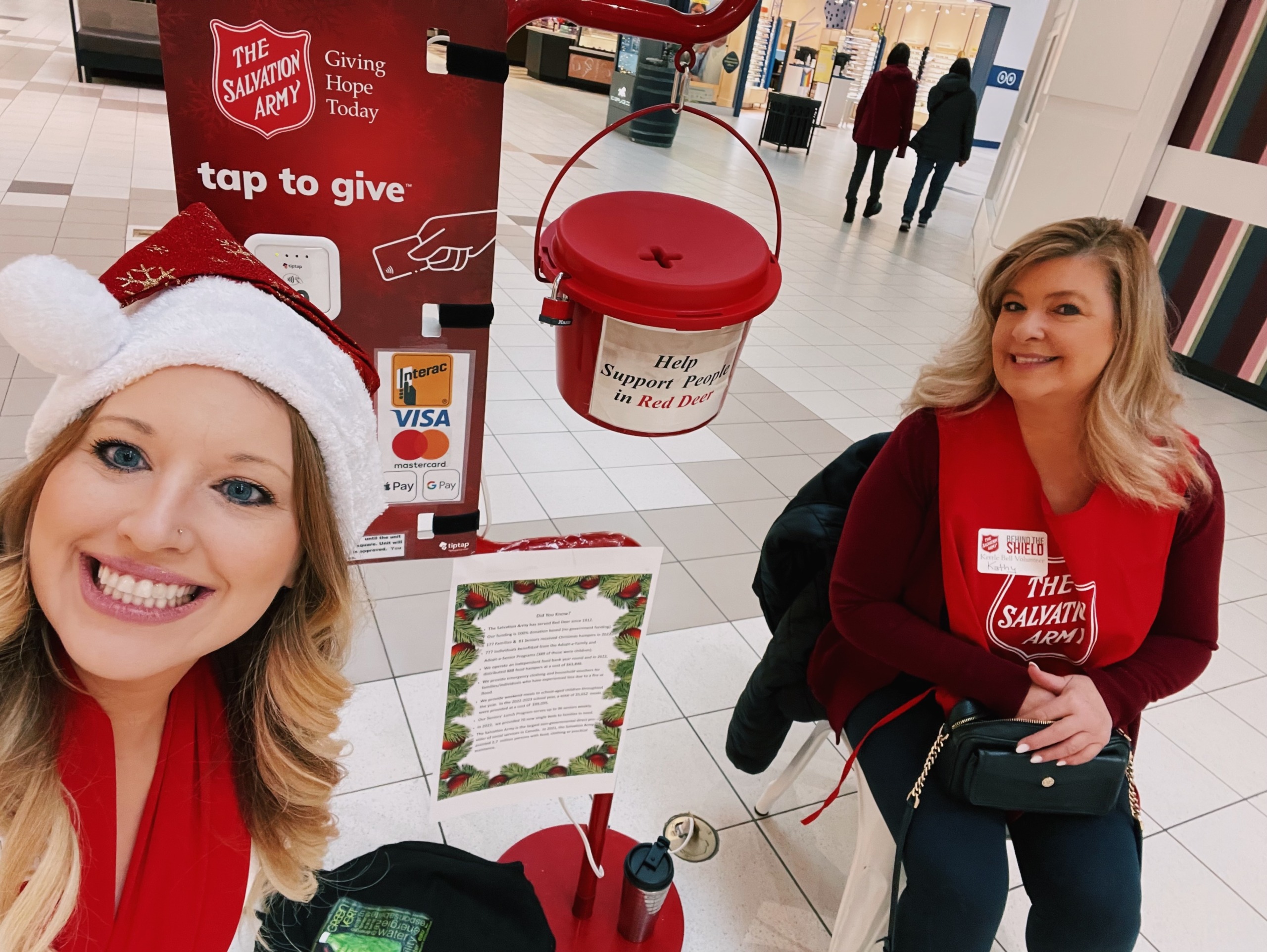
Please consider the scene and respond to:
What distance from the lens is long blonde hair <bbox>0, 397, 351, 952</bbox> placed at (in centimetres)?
81

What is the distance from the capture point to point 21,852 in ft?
2.66

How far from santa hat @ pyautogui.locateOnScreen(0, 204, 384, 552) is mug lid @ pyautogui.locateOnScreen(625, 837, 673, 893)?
880 mm

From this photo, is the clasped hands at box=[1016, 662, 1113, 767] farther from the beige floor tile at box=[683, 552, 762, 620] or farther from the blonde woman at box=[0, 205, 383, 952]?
the beige floor tile at box=[683, 552, 762, 620]

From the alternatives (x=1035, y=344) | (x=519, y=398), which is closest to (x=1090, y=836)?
(x=1035, y=344)

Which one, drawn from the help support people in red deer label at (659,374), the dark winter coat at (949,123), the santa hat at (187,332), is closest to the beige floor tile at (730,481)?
the help support people in red deer label at (659,374)

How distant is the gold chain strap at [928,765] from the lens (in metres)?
1.33

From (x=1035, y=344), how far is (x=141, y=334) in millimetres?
1289

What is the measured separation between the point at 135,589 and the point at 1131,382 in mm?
1467

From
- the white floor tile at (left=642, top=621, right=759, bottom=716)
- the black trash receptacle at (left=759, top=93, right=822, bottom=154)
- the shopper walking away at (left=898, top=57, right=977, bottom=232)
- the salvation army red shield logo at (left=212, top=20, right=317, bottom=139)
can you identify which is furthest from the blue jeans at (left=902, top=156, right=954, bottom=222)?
the salvation army red shield logo at (left=212, top=20, right=317, bottom=139)

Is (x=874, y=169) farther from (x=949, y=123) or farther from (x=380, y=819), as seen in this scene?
(x=380, y=819)

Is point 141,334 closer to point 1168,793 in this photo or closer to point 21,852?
point 21,852

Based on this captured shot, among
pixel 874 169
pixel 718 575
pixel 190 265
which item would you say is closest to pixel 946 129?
pixel 874 169

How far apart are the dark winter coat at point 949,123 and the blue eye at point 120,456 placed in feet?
29.8

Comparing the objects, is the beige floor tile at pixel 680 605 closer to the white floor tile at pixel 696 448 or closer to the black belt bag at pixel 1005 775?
the white floor tile at pixel 696 448
